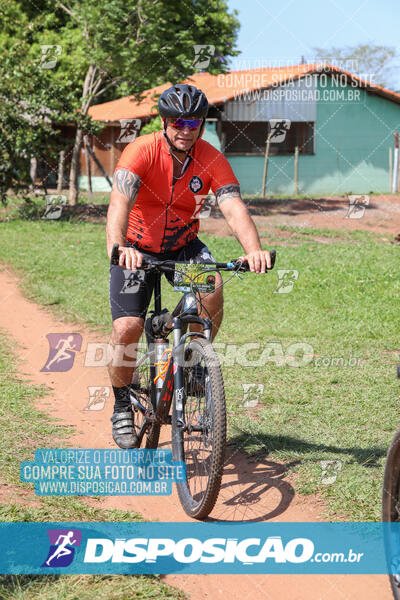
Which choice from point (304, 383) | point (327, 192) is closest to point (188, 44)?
point (327, 192)

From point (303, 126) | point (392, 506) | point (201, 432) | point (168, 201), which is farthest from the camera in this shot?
point (303, 126)

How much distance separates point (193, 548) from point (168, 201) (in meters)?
2.07

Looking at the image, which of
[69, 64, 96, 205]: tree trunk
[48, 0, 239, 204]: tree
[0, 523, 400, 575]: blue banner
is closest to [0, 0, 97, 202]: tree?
[48, 0, 239, 204]: tree

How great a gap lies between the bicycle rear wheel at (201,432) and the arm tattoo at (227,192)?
1011mm

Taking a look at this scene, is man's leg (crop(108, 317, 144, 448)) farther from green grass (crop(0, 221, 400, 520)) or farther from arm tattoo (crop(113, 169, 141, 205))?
green grass (crop(0, 221, 400, 520))

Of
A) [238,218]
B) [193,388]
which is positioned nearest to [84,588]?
[193,388]

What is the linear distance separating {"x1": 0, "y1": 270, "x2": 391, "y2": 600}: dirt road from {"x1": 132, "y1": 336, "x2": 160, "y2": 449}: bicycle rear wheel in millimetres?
415

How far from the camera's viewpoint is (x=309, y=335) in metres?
8.12

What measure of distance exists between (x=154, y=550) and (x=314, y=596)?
2.73ft

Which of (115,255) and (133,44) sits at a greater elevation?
(133,44)

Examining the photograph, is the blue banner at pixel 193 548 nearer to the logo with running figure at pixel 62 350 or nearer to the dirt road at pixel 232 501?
the dirt road at pixel 232 501

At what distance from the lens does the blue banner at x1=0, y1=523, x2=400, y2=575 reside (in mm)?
3307

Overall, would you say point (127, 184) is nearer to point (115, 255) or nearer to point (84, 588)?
point (115, 255)

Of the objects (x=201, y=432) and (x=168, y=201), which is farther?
(x=168, y=201)
